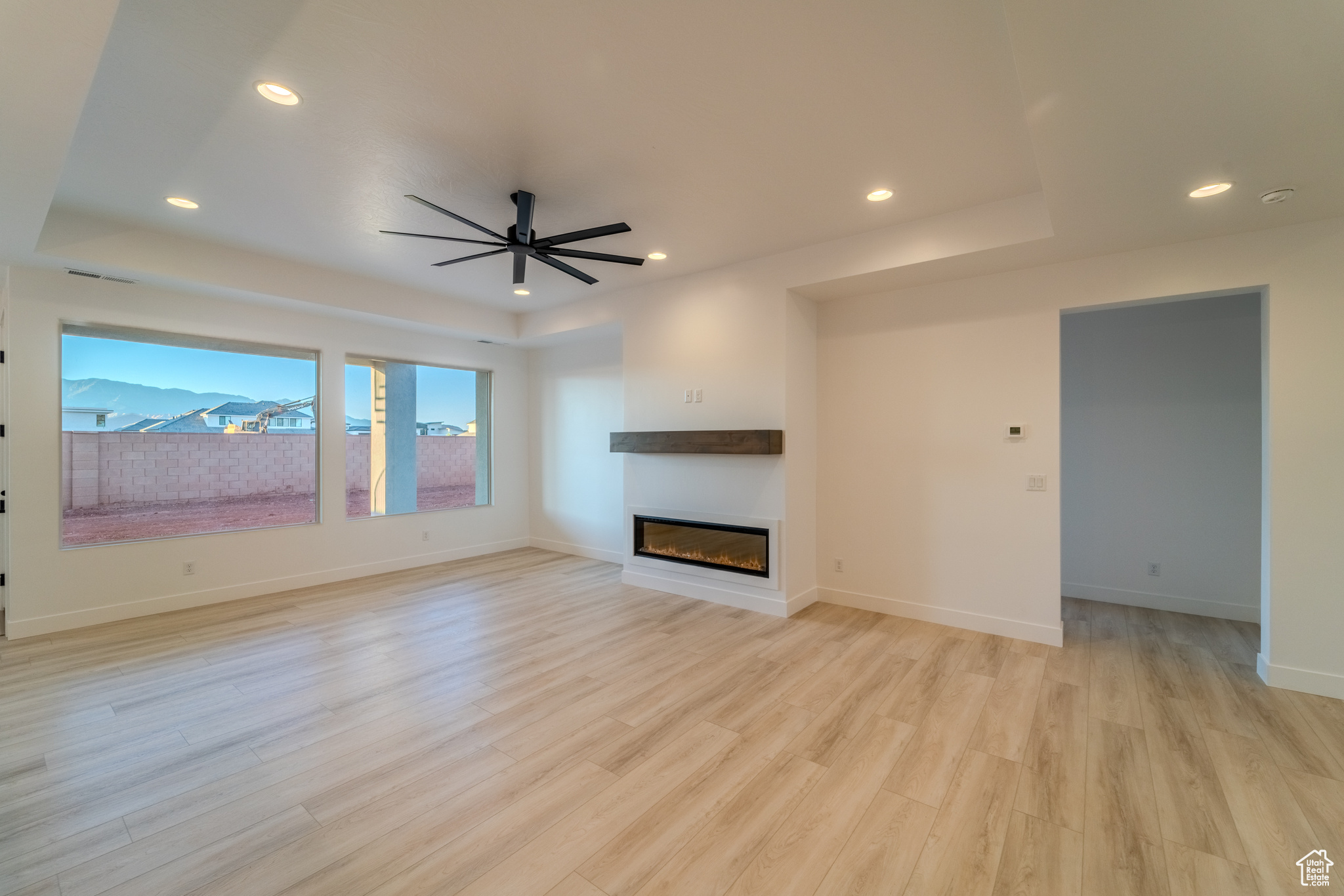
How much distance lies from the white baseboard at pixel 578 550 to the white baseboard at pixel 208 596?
86cm

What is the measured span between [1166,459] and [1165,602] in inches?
46.0

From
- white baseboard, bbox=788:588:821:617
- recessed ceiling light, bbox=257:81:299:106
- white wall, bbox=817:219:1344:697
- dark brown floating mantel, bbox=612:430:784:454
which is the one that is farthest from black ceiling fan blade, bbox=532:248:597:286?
white baseboard, bbox=788:588:821:617

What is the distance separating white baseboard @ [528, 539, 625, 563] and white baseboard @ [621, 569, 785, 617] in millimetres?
794

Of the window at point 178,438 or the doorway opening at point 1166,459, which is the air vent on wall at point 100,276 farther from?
the doorway opening at point 1166,459

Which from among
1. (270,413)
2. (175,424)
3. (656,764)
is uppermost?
(270,413)

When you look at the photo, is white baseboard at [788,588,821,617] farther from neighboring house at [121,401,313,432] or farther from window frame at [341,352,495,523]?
neighboring house at [121,401,313,432]

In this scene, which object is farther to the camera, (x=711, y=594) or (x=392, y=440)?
(x=392, y=440)

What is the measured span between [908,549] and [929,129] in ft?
9.65

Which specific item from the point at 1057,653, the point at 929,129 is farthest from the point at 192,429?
the point at 1057,653

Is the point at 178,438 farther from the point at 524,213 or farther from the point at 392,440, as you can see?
the point at 524,213

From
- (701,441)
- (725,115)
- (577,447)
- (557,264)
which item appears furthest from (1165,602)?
(577,447)

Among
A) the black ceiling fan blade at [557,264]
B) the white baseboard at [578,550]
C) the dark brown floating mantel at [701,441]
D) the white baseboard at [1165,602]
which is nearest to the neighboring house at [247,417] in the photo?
the white baseboard at [578,550]

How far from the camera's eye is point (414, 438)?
6.04 metres

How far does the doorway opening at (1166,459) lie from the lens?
3.99 m
